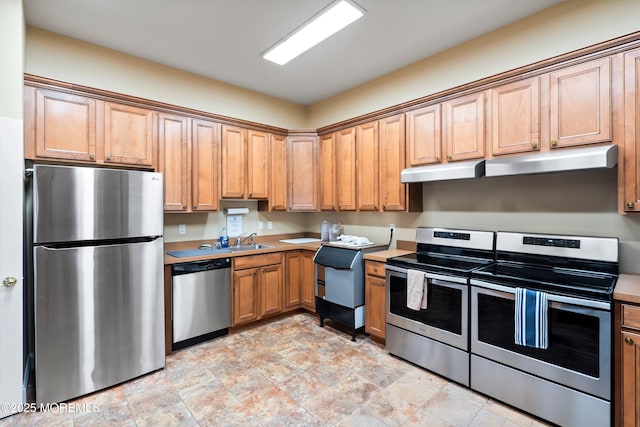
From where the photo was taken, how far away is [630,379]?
172cm

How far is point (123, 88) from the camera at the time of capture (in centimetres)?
312

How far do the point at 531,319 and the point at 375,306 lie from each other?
1391 millimetres

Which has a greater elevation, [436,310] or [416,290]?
[416,290]

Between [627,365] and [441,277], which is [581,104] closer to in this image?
[441,277]

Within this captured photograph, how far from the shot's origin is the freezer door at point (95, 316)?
2162mm

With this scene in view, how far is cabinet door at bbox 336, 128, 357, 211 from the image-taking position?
372 cm

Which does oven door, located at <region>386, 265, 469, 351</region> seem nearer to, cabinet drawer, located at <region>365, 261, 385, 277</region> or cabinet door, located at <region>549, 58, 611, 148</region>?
cabinet drawer, located at <region>365, 261, 385, 277</region>

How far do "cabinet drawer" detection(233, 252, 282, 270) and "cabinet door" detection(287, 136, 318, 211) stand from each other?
742 millimetres

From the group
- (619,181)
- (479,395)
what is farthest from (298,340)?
(619,181)

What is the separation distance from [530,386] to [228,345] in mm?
2522

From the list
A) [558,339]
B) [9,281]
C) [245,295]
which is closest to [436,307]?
[558,339]

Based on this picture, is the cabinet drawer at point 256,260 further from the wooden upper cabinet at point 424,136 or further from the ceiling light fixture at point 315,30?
the ceiling light fixture at point 315,30

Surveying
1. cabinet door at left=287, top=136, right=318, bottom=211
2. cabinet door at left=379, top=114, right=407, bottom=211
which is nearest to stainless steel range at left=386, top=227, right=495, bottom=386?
cabinet door at left=379, top=114, right=407, bottom=211

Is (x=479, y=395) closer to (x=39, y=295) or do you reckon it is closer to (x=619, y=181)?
(x=619, y=181)
